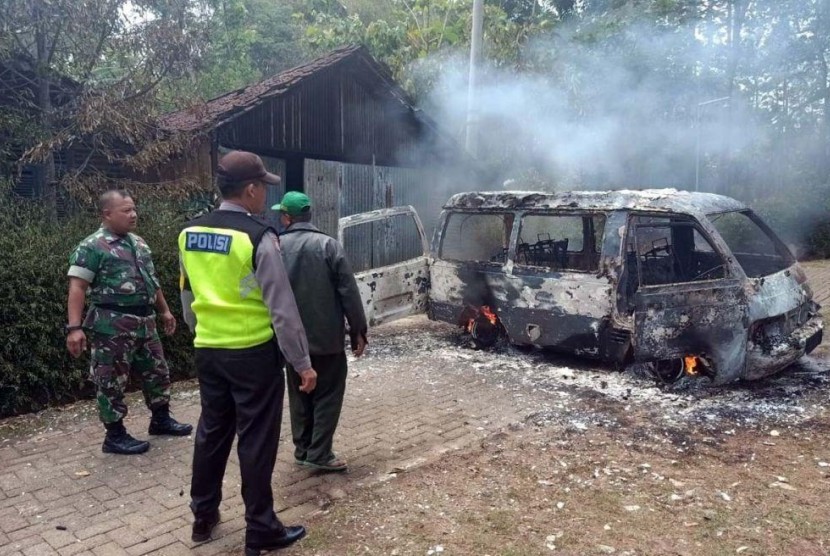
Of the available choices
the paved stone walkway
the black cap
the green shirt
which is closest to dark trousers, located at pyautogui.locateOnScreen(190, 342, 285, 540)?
the paved stone walkway

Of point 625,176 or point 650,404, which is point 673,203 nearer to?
point 650,404

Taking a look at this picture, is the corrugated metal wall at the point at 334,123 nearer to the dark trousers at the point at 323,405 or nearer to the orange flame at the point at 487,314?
the orange flame at the point at 487,314

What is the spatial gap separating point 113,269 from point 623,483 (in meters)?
3.68

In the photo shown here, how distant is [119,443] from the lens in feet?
14.8

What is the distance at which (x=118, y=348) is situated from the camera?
4434mm

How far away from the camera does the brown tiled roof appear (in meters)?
8.23

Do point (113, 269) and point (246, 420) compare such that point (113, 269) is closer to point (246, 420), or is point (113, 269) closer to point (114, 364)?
point (114, 364)

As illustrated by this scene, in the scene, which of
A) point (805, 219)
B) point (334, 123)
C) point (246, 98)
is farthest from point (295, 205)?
point (805, 219)

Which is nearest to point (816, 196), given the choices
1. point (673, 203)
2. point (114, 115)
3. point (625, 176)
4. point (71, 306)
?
point (625, 176)

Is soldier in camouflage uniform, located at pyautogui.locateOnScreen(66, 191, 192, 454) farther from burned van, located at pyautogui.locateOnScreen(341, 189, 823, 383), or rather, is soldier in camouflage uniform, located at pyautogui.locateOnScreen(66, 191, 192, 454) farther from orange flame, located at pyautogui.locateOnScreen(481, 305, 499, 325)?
orange flame, located at pyautogui.locateOnScreen(481, 305, 499, 325)

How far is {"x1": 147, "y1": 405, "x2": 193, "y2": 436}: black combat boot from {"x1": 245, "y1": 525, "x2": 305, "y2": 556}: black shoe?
1842 mm

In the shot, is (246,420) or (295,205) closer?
(246,420)

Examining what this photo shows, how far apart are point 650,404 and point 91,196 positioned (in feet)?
19.7

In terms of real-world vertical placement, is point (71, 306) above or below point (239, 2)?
below
